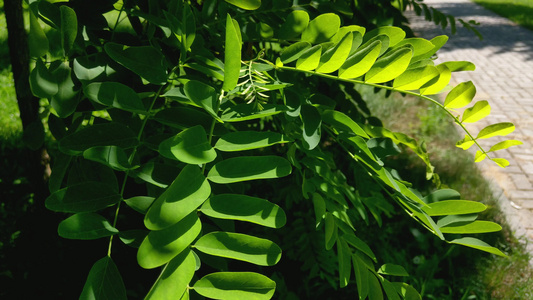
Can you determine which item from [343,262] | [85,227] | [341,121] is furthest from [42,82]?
[343,262]

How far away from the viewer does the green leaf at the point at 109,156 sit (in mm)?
819

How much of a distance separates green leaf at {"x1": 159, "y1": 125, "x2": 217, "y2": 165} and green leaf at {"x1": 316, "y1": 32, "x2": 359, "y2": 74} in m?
0.32

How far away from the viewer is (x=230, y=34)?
80 cm

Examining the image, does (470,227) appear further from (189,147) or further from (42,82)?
(42,82)

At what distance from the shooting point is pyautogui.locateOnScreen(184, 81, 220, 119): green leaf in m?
0.85

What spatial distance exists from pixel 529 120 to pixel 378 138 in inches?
230

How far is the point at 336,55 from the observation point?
3.09 ft

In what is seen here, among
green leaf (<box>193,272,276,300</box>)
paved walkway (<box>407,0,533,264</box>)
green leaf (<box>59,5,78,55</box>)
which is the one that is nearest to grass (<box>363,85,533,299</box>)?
paved walkway (<box>407,0,533,264</box>)

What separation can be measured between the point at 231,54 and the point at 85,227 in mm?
430

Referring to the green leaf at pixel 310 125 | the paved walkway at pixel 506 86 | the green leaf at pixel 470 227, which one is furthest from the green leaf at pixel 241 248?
the paved walkway at pixel 506 86

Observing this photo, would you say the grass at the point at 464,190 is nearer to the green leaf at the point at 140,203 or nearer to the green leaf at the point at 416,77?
the green leaf at the point at 416,77

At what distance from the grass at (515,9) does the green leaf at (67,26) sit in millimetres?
13792

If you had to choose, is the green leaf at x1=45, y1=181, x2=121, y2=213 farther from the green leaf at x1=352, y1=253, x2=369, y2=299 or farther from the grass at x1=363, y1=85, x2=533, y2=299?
the grass at x1=363, y1=85, x2=533, y2=299

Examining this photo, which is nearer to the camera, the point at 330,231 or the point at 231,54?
the point at 231,54
